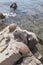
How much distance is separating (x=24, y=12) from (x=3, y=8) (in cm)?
382

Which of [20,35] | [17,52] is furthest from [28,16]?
[17,52]

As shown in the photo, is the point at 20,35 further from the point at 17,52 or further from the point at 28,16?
the point at 28,16

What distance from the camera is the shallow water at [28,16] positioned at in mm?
17859

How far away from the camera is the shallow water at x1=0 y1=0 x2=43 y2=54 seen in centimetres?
1786

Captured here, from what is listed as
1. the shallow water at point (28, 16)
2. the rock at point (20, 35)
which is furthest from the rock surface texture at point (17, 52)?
the shallow water at point (28, 16)

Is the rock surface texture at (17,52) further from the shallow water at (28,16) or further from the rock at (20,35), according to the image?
the shallow water at (28,16)

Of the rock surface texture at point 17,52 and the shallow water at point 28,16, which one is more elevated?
the rock surface texture at point 17,52

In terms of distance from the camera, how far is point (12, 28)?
43.0 feet

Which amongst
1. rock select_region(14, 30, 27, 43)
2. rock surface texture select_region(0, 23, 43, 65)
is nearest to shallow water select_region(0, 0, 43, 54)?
rock select_region(14, 30, 27, 43)

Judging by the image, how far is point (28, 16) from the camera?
2203 cm

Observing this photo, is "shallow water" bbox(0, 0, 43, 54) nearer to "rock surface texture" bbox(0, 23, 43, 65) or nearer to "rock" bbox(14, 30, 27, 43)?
"rock" bbox(14, 30, 27, 43)

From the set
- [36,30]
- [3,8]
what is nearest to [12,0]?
[3,8]

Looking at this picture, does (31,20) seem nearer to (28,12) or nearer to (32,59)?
(28,12)

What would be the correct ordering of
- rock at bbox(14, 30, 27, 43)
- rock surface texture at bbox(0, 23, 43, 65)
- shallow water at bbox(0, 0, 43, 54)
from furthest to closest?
shallow water at bbox(0, 0, 43, 54) → rock at bbox(14, 30, 27, 43) → rock surface texture at bbox(0, 23, 43, 65)
